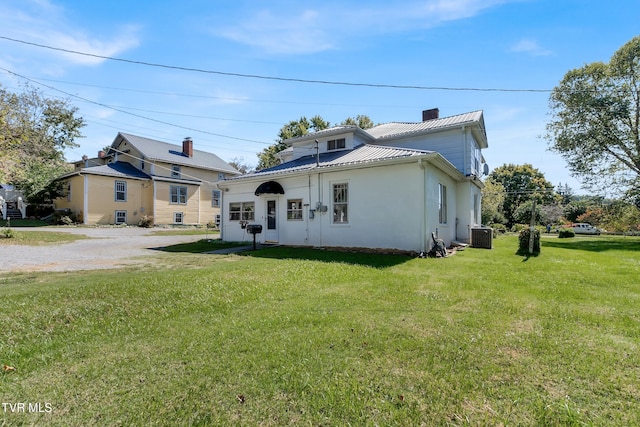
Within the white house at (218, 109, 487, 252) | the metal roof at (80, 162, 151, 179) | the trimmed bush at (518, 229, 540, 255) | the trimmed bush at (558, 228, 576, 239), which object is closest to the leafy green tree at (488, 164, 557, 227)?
the trimmed bush at (558, 228, 576, 239)

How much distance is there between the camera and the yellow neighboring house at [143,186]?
2366cm

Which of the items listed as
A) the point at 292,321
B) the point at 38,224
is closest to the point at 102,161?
the point at 38,224

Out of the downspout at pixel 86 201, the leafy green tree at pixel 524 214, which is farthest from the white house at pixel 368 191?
the leafy green tree at pixel 524 214

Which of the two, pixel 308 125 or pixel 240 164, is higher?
pixel 308 125

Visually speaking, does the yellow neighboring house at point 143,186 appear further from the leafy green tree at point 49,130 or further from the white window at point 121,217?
the leafy green tree at point 49,130

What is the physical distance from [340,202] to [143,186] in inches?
841

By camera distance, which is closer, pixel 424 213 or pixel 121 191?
pixel 424 213

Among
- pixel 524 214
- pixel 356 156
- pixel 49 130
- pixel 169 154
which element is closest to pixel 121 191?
pixel 169 154

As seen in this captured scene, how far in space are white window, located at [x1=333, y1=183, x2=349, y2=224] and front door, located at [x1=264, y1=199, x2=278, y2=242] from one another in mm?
3025

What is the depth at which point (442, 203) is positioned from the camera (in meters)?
12.5

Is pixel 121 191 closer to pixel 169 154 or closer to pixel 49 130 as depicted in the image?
pixel 169 154

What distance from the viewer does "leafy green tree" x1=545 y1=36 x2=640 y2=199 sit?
1847 centimetres

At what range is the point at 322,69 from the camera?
12555mm

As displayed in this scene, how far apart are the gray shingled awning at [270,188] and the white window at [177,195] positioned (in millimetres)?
17162
